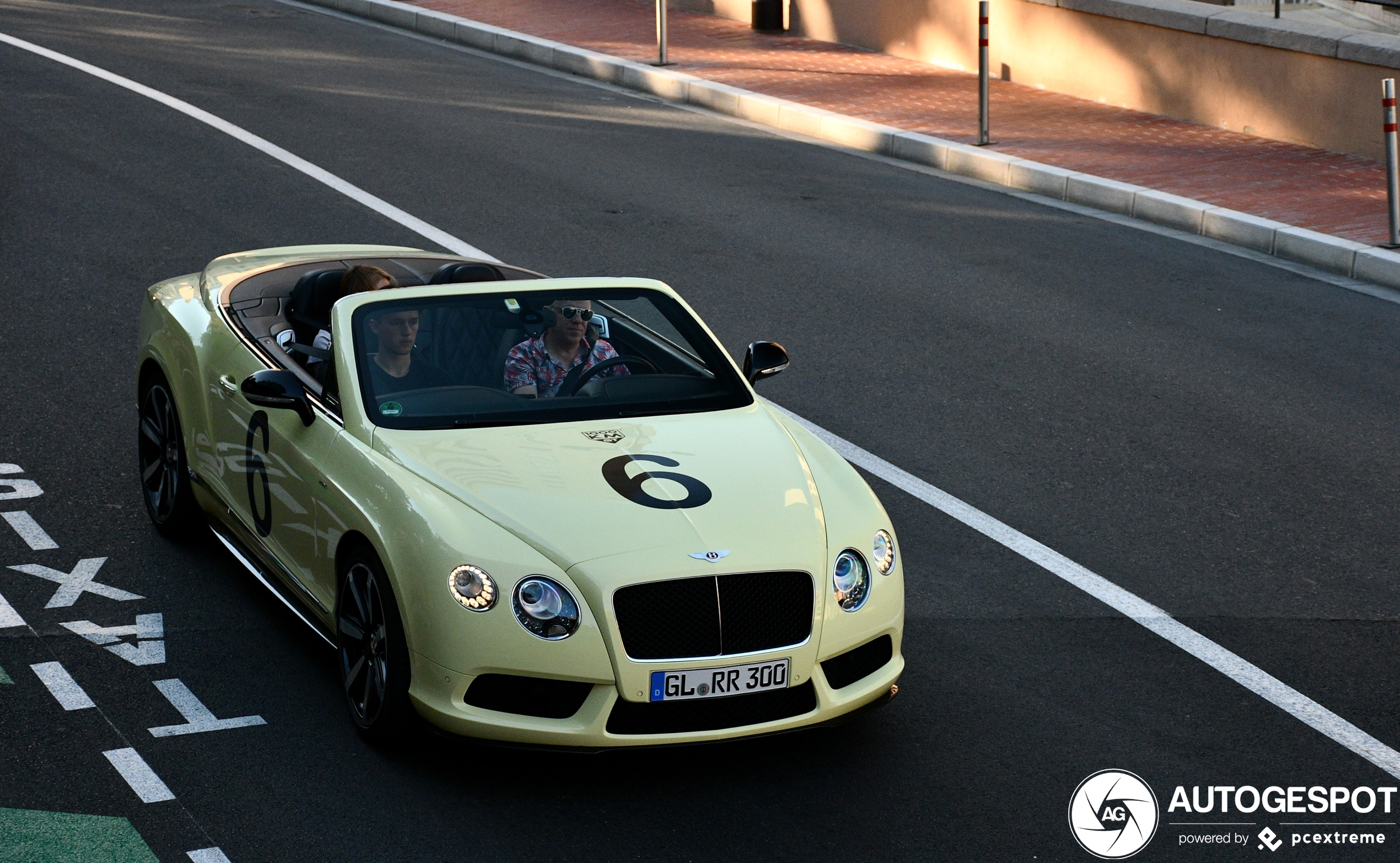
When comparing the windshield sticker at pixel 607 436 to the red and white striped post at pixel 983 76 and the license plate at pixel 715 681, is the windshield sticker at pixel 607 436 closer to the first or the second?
the license plate at pixel 715 681

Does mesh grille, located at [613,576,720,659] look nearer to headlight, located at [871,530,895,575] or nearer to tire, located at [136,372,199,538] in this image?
headlight, located at [871,530,895,575]

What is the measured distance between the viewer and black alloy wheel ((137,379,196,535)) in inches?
284

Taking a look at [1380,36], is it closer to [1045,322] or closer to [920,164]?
[920,164]

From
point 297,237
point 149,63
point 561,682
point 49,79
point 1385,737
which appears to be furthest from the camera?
point 149,63

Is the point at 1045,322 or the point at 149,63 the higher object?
the point at 149,63

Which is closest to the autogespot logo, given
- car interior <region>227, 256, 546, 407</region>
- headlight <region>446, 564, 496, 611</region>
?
headlight <region>446, 564, 496, 611</region>

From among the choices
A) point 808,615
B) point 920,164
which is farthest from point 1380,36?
point 808,615

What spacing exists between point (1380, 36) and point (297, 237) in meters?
10.1

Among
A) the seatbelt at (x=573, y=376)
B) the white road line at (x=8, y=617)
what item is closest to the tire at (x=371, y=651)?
the seatbelt at (x=573, y=376)

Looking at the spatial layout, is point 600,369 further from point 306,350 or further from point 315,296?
point 315,296

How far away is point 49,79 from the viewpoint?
1834 cm

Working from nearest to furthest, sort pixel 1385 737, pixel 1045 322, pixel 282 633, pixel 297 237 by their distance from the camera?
pixel 1385 737 < pixel 282 633 < pixel 1045 322 < pixel 297 237

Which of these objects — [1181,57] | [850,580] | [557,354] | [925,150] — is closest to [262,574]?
[557,354]

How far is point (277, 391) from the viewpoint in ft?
19.7
